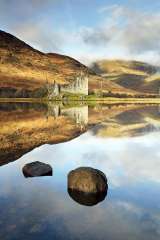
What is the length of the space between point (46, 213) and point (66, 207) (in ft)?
3.60

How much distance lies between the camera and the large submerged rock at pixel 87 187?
17513 millimetres

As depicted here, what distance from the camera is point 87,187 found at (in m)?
17.8

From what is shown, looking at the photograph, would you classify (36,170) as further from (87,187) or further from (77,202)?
(77,202)

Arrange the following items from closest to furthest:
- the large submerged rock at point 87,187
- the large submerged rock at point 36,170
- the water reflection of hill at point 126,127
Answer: the large submerged rock at point 87,187 → the large submerged rock at point 36,170 → the water reflection of hill at point 126,127

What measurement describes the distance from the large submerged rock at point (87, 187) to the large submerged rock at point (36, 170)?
3.67 meters

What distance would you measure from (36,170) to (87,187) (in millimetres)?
5201

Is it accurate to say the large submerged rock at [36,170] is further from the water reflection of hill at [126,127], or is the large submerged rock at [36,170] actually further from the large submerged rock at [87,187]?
the water reflection of hill at [126,127]

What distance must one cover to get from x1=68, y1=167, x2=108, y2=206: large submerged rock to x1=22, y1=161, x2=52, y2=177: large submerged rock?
12.0 ft

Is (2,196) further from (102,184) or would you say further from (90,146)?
(90,146)

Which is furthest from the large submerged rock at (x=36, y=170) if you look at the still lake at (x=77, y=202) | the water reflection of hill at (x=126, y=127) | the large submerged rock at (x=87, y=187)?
the water reflection of hill at (x=126, y=127)

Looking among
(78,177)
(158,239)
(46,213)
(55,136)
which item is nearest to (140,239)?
(158,239)

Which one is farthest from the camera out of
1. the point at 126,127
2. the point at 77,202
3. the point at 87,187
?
the point at 126,127

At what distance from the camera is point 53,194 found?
1883 centimetres

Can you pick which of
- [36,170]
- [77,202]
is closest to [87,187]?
[77,202]
